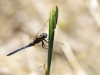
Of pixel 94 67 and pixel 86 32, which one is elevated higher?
pixel 86 32

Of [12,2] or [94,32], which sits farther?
[12,2]

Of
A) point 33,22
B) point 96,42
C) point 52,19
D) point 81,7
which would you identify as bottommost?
point 52,19

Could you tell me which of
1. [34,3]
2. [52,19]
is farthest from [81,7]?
[52,19]

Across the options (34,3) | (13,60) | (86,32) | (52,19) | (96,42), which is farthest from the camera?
(34,3)

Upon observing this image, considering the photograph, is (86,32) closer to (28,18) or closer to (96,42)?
(96,42)

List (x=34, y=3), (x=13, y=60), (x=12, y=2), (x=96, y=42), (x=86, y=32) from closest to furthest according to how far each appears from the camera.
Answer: (x=13, y=60) → (x=96, y=42) → (x=86, y=32) → (x=34, y=3) → (x=12, y=2)

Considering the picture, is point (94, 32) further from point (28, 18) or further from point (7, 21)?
point (7, 21)

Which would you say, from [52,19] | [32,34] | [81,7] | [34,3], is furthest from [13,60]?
[52,19]
